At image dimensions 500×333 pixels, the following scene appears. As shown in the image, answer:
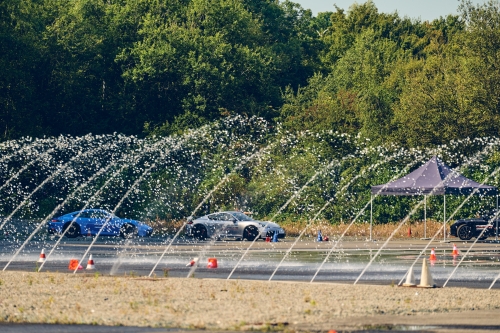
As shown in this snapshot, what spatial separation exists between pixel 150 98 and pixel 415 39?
28.2 m

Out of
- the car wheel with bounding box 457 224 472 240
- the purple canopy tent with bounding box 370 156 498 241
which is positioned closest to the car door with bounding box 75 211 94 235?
the purple canopy tent with bounding box 370 156 498 241

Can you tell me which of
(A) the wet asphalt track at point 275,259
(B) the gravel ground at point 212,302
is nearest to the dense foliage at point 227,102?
(A) the wet asphalt track at point 275,259

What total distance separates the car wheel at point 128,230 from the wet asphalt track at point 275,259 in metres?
2.21

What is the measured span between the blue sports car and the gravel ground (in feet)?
78.8

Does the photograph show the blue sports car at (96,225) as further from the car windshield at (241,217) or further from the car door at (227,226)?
the car windshield at (241,217)

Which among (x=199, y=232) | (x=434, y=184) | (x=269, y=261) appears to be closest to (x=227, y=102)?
(x=199, y=232)

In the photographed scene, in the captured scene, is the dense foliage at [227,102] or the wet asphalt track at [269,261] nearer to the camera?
the wet asphalt track at [269,261]

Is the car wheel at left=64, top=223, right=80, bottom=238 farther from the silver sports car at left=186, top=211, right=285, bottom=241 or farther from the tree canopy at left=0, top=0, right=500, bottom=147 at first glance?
the tree canopy at left=0, top=0, right=500, bottom=147

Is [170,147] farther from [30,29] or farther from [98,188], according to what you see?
[30,29]

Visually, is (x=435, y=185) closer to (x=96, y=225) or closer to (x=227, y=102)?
(x=96, y=225)

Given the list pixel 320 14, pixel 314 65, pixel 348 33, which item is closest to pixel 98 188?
pixel 314 65

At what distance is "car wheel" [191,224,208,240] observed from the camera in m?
43.5

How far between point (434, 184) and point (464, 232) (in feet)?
11.4

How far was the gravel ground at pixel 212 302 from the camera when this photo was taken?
14278 millimetres
